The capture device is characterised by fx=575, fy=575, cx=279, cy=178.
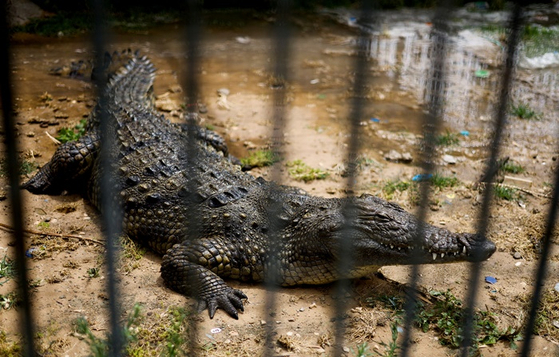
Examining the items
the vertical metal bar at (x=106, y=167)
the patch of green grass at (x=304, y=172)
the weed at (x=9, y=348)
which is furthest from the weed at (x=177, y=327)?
the patch of green grass at (x=304, y=172)

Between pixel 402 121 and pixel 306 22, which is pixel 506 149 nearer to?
pixel 402 121

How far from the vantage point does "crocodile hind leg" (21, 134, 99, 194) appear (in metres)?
5.21

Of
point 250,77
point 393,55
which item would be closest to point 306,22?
point 393,55

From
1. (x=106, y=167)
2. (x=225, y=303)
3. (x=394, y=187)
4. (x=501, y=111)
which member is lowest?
(x=225, y=303)

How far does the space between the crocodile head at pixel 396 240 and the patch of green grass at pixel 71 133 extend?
3.41 meters

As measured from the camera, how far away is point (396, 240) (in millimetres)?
3924

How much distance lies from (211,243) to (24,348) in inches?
58.9

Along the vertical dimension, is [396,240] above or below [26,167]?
above

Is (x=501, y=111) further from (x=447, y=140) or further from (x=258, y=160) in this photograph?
(x=447, y=140)

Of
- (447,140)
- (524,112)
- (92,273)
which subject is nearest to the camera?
(92,273)

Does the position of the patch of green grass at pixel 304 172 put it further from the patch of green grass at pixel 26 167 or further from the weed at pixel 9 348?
the weed at pixel 9 348

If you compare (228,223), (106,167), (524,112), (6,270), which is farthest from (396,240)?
(524,112)

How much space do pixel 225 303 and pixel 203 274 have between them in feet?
1.08

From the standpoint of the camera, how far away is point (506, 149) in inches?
262
